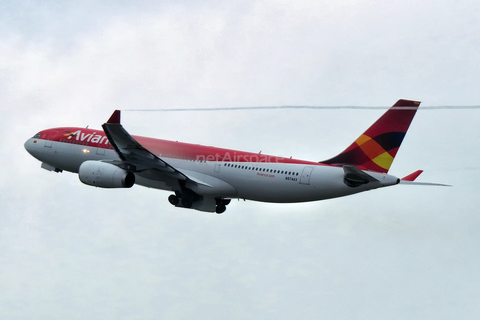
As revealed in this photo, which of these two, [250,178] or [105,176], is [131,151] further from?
[250,178]

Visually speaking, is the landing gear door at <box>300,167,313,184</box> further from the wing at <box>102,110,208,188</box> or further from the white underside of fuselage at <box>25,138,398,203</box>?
the wing at <box>102,110,208,188</box>

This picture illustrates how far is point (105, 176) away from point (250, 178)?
8.65 meters

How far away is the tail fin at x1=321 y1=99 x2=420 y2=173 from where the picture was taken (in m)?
37.2

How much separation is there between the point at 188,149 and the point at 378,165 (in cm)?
1230

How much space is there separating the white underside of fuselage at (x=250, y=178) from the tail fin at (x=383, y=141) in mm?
989

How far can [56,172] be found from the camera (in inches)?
1853

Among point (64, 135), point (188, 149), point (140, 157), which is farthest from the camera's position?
point (64, 135)

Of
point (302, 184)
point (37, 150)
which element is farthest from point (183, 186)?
point (37, 150)

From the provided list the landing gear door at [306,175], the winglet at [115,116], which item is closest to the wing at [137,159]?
the winglet at [115,116]

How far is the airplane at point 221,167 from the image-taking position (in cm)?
3741

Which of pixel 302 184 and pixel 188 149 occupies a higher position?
pixel 188 149

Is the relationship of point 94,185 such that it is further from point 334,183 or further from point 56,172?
point 334,183

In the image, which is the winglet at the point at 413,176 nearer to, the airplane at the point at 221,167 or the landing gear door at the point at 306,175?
the airplane at the point at 221,167

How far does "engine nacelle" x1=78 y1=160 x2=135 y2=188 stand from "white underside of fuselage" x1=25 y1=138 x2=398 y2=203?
2.23 m
